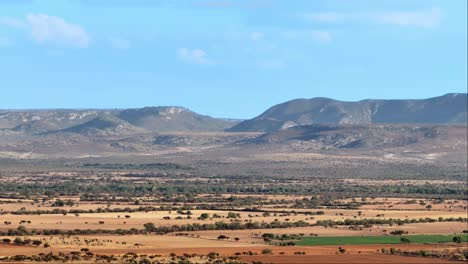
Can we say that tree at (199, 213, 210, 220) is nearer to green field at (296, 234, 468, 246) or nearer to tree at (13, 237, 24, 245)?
green field at (296, 234, 468, 246)

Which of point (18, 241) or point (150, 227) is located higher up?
point (18, 241)

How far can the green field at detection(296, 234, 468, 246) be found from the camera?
80875 millimetres

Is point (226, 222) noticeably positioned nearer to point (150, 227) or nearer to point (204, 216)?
point (204, 216)

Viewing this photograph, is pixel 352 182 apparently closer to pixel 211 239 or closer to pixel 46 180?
pixel 46 180

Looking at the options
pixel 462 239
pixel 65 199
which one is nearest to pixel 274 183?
pixel 65 199

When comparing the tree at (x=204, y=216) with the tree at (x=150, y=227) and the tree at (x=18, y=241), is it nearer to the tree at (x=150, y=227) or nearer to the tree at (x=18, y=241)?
the tree at (x=150, y=227)

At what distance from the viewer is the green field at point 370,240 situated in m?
80.9

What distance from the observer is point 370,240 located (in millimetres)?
83750

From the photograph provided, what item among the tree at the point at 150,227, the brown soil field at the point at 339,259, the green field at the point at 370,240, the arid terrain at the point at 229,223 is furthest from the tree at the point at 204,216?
the brown soil field at the point at 339,259

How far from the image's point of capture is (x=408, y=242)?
82688mm

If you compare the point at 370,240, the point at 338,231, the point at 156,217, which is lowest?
the point at 370,240

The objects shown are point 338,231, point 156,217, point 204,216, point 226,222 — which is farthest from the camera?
point 204,216

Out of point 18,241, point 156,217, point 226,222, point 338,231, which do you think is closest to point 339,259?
point 18,241

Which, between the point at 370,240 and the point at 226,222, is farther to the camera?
the point at 226,222
